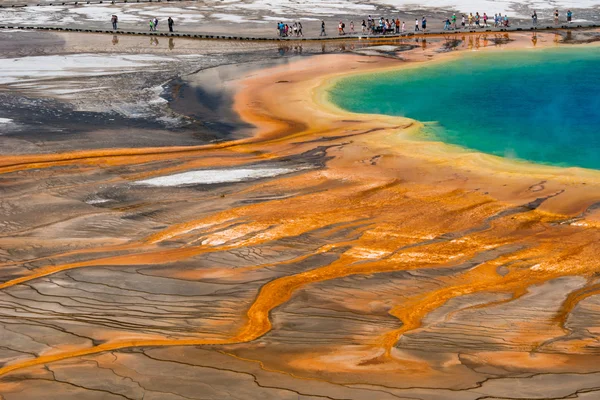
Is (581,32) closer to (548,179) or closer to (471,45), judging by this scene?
(471,45)

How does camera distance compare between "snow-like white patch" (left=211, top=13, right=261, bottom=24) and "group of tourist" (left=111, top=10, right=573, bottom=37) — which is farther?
"snow-like white patch" (left=211, top=13, right=261, bottom=24)

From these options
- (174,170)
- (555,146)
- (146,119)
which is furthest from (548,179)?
(146,119)

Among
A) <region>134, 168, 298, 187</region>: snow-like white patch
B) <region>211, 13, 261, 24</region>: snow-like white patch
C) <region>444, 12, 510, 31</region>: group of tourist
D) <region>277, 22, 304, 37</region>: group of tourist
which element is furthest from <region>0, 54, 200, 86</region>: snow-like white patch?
<region>444, 12, 510, 31</region>: group of tourist

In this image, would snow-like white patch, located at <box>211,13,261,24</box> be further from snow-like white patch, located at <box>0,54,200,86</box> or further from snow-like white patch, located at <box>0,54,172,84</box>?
snow-like white patch, located at <box>0,54,172,84</box>

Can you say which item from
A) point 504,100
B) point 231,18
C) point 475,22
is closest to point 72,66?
point 504,100

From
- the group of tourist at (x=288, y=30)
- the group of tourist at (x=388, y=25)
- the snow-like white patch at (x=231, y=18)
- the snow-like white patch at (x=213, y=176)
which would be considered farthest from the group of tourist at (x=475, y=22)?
the snow-like white patch at (x=213, y=176)
